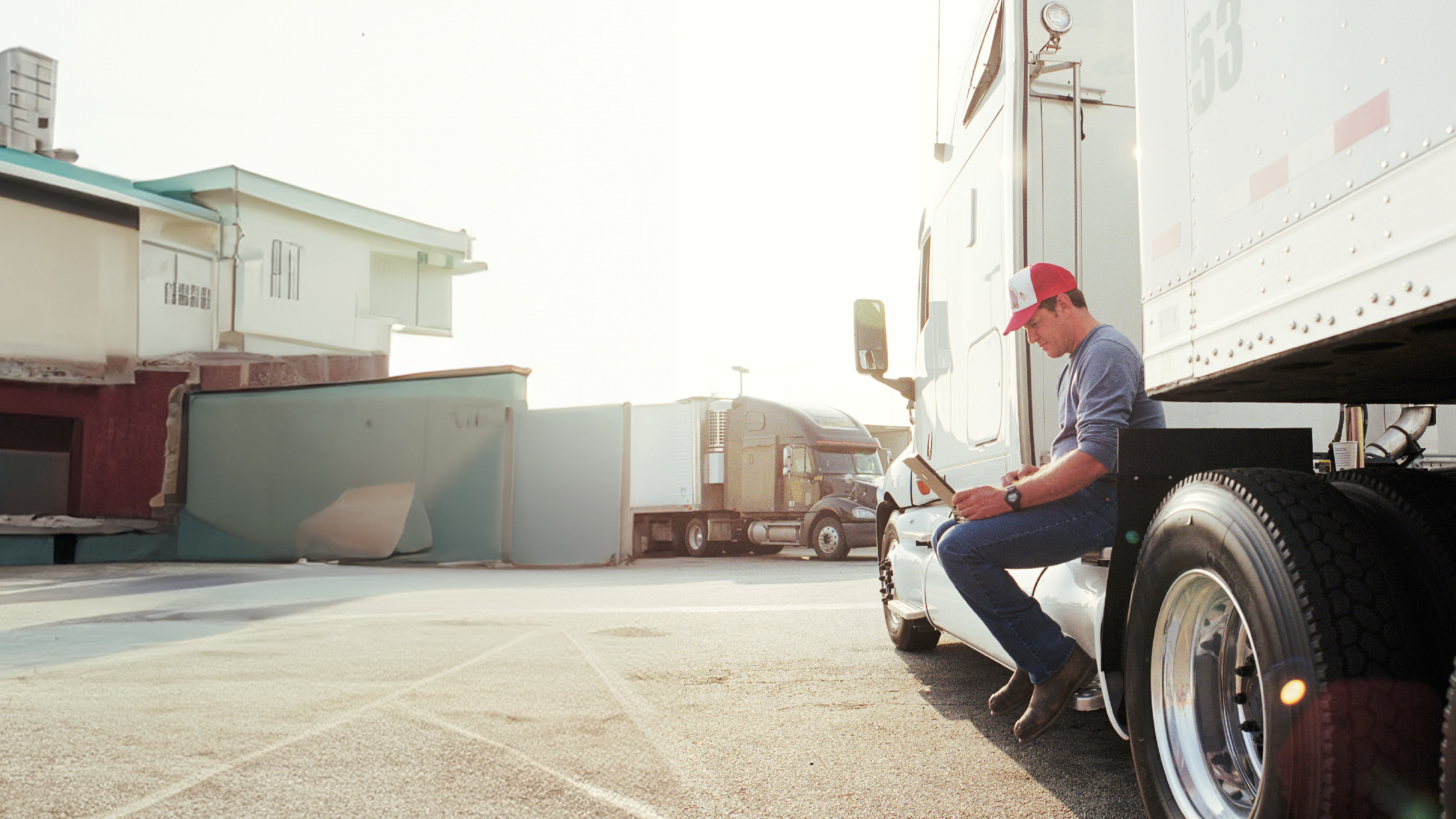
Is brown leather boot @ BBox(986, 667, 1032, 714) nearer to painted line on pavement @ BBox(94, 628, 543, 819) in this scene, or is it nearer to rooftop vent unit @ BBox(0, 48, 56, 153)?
painted line on pavement @ BBox(94, 628, 543, 819)

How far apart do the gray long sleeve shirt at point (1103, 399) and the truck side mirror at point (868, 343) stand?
2.87 meters

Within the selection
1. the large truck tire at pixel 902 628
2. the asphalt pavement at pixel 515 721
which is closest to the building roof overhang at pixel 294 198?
the asphalt pavement at pixel 515 721

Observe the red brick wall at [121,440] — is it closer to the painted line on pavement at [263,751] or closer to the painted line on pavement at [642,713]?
the painted line on pavement at [263,751]

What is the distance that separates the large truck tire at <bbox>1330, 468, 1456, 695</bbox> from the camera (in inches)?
77.5

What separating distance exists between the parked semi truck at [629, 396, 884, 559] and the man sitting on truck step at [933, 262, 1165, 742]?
1484cm

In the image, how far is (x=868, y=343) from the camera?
673 centimetres

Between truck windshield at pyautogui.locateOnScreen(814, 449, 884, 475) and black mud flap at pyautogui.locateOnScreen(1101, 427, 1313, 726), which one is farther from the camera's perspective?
truck windshield at pyautogui.locateOnScreen(814, 449, 884, 475)

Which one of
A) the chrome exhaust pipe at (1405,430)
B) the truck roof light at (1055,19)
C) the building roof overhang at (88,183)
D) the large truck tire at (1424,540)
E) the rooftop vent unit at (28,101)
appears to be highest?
the rooftop vent unit at (28,101)

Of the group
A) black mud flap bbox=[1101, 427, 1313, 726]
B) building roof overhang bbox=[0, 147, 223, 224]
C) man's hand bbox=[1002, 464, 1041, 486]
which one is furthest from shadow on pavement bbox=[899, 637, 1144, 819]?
building roof overhang bbox=[0, 147, 223, 224]

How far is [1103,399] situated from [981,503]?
594mm

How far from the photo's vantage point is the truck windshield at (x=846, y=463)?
1983 centimetres

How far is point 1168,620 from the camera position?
267 cm

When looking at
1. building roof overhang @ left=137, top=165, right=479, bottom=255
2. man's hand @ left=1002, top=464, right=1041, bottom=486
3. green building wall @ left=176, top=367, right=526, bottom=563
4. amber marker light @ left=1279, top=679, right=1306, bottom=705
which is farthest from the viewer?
building roof overhang @ left=137, top=165, right=479, bottom=255

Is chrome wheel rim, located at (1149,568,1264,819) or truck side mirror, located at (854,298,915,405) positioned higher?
truck side mirror, located at (854,298,915,405)
